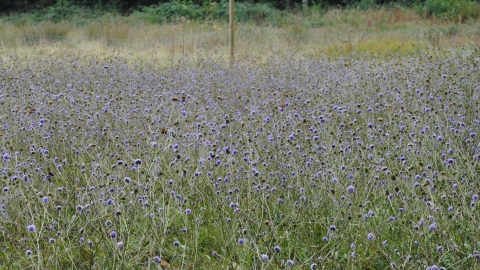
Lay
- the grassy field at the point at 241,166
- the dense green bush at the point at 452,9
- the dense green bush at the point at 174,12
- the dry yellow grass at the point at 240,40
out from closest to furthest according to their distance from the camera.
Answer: the grassy field at the point at 241,166 < the dry yellow grass at the point at 240,40 < the dense green bush at the point at 452,9 < the dense green bush at the point at 174,12

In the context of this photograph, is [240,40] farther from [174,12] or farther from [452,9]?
[174,12]

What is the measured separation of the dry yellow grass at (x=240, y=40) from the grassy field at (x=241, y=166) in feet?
2.21

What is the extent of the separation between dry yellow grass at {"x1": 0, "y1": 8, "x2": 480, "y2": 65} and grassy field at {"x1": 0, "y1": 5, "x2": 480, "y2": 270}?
67cm

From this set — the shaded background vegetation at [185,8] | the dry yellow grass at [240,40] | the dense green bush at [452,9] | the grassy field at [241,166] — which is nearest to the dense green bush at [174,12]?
the shaded background vegetation at [185,8]

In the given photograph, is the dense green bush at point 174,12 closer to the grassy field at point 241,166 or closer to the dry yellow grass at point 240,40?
the dry yellow grass at point 240,40

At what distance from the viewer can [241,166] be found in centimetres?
349

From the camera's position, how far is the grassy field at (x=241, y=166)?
2.75 meters

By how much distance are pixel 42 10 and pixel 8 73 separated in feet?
61.1

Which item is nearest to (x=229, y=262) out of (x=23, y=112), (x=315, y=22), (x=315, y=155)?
(x=315, y=155)

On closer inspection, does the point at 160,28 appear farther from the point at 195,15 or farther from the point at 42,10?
the point at 42,10

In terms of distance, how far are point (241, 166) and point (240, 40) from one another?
32.6ft

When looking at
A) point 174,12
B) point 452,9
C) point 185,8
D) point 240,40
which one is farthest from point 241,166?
point 174,12

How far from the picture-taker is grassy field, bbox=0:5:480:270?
9.01 feet

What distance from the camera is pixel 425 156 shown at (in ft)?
12.1
